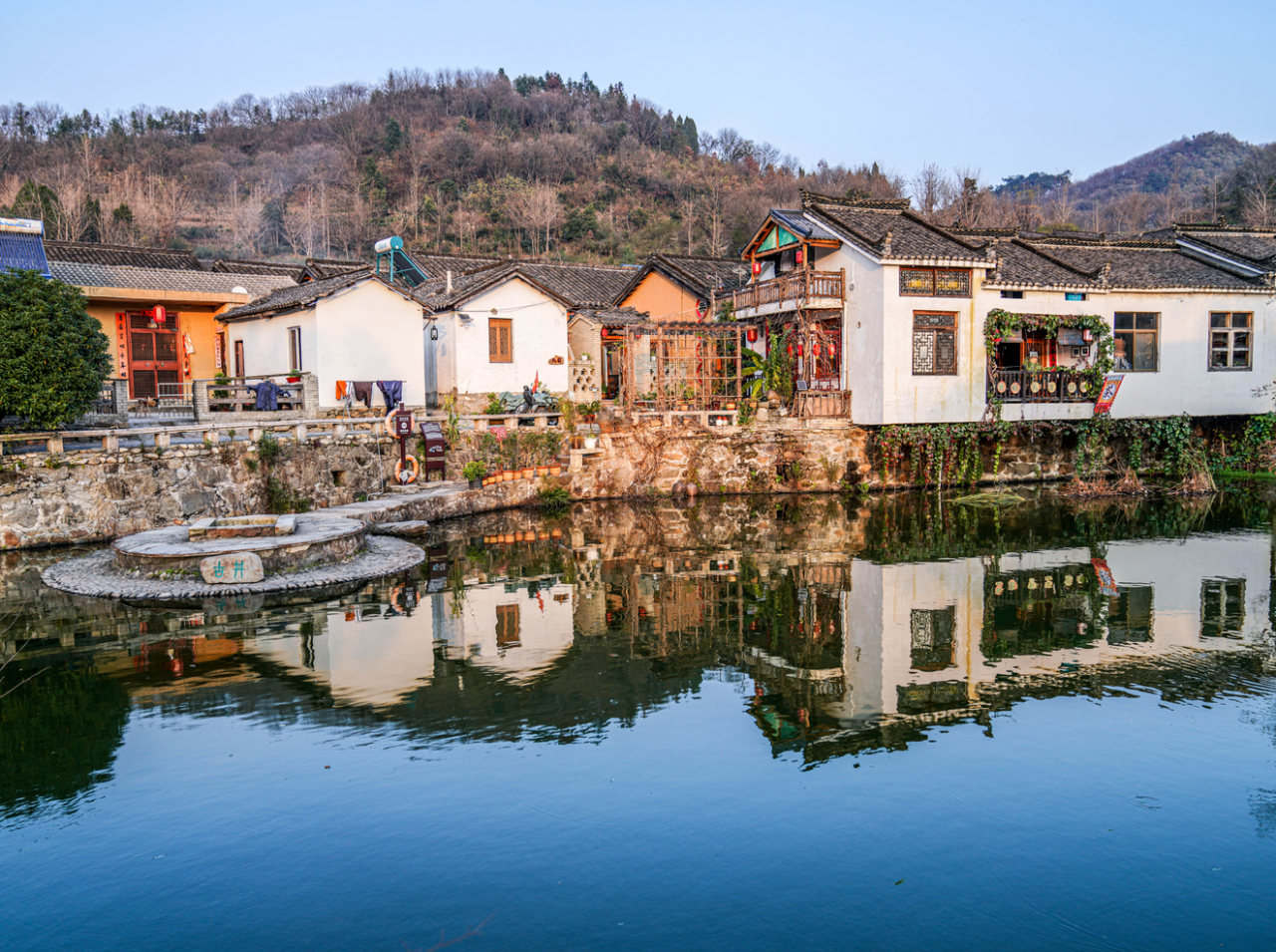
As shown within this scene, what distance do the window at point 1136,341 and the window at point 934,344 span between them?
533 cm

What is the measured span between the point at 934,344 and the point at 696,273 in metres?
9.98

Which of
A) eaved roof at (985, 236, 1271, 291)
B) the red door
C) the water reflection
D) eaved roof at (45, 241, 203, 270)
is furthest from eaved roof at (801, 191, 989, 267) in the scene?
eaved roof at (45, 241, 203, 270)

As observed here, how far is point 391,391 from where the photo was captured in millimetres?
24719

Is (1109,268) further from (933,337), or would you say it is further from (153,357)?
(153,357)

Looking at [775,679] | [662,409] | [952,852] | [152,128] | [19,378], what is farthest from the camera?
[152,128]

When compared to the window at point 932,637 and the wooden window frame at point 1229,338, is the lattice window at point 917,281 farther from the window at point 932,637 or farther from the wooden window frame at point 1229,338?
the window at point 932,637

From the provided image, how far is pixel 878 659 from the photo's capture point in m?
10.8

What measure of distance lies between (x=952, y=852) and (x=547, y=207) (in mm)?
56943

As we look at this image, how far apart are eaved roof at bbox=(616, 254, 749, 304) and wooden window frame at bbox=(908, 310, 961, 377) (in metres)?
7.64

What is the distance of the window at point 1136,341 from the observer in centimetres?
2534

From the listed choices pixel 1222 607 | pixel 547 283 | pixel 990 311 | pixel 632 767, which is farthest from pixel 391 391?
pixel 1222 607

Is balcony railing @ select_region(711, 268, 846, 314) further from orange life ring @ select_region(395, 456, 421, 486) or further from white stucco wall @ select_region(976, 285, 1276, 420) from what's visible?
orange life ring @ select_region(395, 456, 421, 486)

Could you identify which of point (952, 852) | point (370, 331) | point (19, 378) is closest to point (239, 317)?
point (370, 331)

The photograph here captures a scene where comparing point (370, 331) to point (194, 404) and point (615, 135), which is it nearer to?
point (194, 404)
